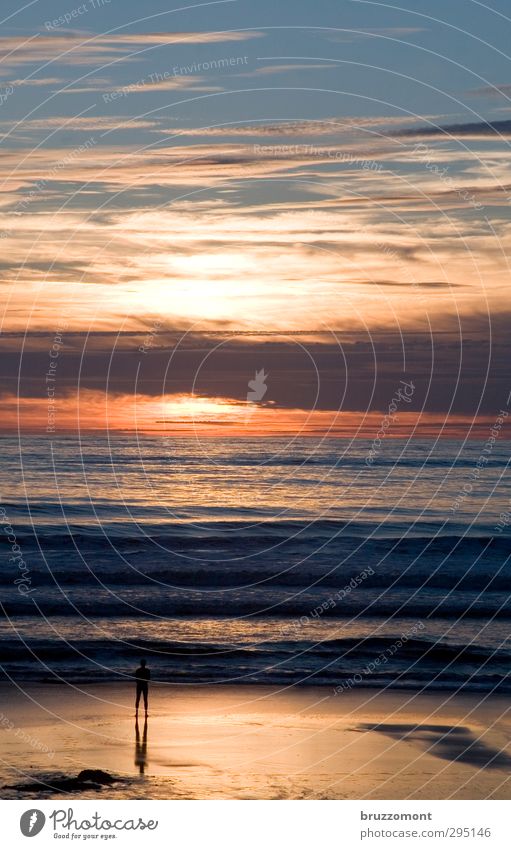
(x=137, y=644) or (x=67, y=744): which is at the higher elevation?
(x=137, y=644)

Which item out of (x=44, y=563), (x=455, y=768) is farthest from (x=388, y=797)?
(x=44, y=563)

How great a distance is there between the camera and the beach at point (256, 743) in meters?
23.4

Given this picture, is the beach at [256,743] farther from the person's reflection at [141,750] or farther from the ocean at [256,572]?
the ocean at [256,572]

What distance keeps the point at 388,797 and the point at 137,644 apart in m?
16.7

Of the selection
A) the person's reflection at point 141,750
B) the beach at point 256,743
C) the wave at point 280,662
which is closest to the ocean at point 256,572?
the wave at point 280,662

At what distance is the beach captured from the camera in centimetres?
2339

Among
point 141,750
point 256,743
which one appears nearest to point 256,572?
point 256,743

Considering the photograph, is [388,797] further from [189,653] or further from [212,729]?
[189,653]

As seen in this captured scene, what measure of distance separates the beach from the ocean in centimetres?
225

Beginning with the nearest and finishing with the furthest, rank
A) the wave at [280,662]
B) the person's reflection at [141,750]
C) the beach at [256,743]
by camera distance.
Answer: the beach at [256,743], the person's reflection at [141,750], the wave at [280,662]

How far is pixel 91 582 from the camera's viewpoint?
5034 cm

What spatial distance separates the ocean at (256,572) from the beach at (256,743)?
2.25m

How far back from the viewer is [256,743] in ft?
86.6

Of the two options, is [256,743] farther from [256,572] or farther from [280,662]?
[256,572]
